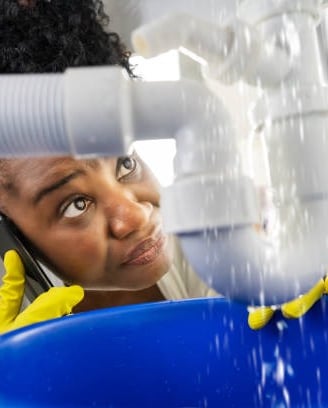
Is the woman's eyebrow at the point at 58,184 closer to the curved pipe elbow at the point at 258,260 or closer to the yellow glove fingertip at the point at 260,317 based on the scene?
the yellow glove fingertip at the point at 260,317

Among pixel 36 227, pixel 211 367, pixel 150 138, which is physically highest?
pixel 150 138

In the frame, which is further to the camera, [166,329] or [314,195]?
[166,329]

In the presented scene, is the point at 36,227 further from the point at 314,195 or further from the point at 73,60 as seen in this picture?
the point at 314,195

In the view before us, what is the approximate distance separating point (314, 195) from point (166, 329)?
0.82ft

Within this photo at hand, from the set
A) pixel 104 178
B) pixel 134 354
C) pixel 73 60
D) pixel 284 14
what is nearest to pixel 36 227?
pixel 104 178

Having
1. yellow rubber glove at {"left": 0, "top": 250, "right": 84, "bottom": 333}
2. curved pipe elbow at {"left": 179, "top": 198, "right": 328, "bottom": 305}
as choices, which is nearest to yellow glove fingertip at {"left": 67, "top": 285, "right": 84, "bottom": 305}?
yellow rubber glove at {"left": 0, "top": 250, "right": 84, "bottom": 333}

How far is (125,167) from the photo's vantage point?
846 millimetres

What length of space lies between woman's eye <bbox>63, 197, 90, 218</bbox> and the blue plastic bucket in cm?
28

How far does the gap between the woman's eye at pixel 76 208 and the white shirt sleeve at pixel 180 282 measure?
157 millimetres

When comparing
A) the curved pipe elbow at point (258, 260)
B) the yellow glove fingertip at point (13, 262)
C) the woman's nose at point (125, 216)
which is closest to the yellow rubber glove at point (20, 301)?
the yellow glove fingertip at point (13, 262)

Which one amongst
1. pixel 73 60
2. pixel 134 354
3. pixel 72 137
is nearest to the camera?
pixel 72 137

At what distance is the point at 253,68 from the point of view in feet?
1.05

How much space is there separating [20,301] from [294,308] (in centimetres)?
38

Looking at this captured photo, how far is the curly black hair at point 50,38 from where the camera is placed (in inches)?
30.4
